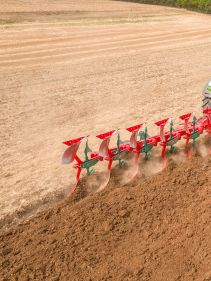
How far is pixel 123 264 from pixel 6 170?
3437 millimetres

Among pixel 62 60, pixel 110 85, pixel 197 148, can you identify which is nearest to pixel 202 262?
pixel 197 148

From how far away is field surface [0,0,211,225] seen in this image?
25.6 ft

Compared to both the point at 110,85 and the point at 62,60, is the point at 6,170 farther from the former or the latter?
the point at 62,60

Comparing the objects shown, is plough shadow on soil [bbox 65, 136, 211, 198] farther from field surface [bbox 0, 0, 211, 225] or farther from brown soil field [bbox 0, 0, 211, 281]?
field surface [bbox 0, 0, 211, 225]

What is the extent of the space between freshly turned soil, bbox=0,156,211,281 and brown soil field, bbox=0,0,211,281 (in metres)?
0.02

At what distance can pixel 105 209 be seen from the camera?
646 cm

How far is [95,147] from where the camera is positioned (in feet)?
27.9

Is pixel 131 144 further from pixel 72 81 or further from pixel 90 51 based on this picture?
pixel 90 51

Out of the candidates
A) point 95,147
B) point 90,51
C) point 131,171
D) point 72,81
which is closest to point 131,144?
point 131,171

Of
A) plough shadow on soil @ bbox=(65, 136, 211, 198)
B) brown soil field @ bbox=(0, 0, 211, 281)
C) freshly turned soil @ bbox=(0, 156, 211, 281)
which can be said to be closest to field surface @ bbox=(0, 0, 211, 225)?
brown soil field @ bbox=(0, 0, 211, 281)

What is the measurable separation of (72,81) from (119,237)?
8056 mm

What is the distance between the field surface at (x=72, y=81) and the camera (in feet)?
25.6

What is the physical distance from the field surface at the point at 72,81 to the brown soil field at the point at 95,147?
0.04 meters

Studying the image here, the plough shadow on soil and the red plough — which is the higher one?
the red plough
